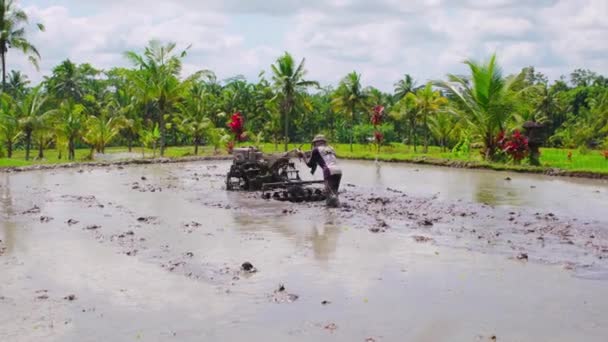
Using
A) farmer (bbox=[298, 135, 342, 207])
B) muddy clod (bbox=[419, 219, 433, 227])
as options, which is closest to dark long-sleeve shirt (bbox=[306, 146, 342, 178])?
farmer (bbox=[298, 135, 342, 207])

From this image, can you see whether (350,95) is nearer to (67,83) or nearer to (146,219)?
(67,83)

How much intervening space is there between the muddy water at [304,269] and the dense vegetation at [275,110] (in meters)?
10.3

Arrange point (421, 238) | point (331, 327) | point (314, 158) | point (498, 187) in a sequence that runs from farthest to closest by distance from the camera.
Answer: point (498, 187)
point (314, 158)
point (421, 238)
point (331, 327)

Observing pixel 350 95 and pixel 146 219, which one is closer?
pixel 146 219

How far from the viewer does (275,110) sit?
45438 mm

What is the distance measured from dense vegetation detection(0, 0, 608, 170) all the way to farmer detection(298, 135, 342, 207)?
1219cm

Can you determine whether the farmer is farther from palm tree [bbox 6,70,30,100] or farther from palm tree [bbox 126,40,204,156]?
palm tree [bbox 6,70,30,100]

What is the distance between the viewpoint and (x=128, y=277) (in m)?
8.30

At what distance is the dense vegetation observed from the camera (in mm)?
26344

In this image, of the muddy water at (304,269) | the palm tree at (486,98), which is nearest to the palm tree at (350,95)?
the palm tree at (486,98)

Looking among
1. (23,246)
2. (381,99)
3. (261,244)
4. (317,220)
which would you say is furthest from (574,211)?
(381,99)

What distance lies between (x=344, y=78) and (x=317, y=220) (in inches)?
1239

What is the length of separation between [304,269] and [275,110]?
37174mm

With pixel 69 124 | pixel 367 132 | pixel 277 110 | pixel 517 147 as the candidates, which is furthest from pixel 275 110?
pixel 517 147
